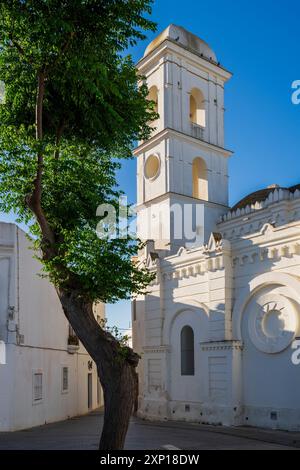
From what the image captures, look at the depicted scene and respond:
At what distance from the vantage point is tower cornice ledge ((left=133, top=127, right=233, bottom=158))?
29.1 m

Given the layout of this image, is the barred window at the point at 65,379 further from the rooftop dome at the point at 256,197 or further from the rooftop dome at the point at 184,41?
the rooftop dome at the point at 184,41

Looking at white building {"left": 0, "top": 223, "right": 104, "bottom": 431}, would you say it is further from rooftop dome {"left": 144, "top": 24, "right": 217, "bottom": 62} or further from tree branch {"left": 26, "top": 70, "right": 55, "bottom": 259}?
rooftop dome {"left": 144, "top": 24, "right": 217, "bottom": 62}

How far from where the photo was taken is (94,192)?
1486 centimetres

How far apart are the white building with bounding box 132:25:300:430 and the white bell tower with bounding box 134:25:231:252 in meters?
0.06

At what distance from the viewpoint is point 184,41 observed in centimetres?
3081

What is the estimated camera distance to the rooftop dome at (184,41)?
30.1m

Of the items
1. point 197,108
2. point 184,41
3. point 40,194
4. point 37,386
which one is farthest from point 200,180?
point 40,194

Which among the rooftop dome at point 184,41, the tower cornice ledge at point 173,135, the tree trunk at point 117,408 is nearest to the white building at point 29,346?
the tree trunk at point 117,408

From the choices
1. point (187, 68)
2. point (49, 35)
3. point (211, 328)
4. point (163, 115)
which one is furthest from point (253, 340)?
point (187, 68)

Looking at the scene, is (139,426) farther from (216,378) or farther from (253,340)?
(253,340)

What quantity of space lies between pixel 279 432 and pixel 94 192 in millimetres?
9913

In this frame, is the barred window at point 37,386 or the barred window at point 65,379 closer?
the barred window at point 37,386

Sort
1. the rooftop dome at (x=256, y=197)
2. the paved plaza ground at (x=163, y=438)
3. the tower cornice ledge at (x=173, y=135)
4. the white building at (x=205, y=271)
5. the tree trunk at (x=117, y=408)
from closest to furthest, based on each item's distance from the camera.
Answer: the tree trunk at (x=117, y=408) → the paved plaza ground at (x=163, y=438) → the white building at (x=205, y=271) → the rooftop dome at (x=256, y=197) → the tower cornice ledge at (x=173, y=135)

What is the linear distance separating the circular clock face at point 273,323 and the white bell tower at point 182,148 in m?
8.82
